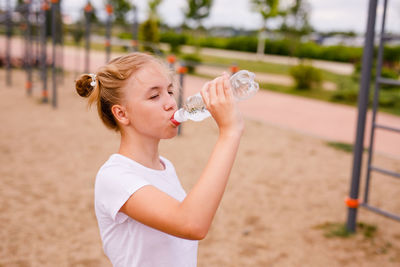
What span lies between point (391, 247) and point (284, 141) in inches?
150

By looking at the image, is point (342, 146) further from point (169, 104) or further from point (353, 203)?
point (169, 104)

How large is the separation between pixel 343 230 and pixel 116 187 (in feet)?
10.8

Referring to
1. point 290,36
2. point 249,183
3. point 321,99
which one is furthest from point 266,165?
point 290,36

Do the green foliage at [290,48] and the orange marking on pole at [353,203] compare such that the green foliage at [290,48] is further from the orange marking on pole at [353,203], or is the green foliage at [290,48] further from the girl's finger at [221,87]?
the girl's finger at [221,87]

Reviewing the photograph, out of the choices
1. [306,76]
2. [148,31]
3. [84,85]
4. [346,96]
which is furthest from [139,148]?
[148,31]

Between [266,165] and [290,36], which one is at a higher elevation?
[290,36]

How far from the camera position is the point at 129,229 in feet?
4.13

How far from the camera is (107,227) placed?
130cm

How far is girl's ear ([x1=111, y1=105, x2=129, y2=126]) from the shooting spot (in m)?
1.30

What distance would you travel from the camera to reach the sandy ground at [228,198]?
3.42m

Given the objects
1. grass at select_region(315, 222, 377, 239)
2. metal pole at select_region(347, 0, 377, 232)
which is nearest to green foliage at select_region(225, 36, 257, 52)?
grass at select_region(315, 222, 377, 239)

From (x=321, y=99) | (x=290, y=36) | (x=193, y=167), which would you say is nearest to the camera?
(x=193, y=167)

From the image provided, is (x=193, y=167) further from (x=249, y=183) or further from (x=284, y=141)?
(x=284, y=141)

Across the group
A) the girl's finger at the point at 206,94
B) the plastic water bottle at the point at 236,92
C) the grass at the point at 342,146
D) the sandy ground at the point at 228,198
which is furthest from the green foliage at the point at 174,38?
the girl's finger at the point at 206,94
